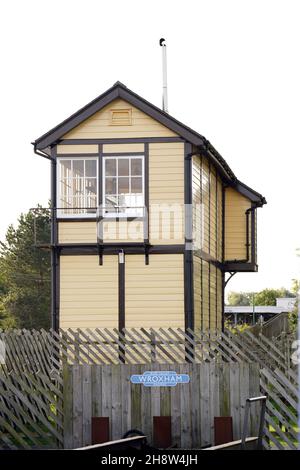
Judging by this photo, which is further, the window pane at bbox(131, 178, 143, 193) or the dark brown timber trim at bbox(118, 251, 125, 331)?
the window pane at bbox(131, 178, 143, 193)

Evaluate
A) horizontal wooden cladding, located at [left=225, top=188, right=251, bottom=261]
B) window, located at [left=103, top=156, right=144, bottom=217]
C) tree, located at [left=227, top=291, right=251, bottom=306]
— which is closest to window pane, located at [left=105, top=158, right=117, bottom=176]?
window, located at [left=103, top=156, right=144, bottom=217]

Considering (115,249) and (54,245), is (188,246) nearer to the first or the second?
(115,249)

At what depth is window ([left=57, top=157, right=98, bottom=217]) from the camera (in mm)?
18172

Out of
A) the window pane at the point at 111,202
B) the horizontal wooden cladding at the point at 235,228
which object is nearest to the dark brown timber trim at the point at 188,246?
the window pane at the point at 111,202

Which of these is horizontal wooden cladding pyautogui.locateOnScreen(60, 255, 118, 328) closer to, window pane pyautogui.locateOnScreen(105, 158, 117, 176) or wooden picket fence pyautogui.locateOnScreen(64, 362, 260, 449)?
window pane pyautogui.locateOnScreen(105, 158, 117, 176)

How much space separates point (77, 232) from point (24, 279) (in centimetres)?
1323

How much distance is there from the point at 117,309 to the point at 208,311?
3.10 meters

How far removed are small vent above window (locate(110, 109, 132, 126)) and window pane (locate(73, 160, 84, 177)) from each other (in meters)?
1.03

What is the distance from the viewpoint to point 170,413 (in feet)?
34.4

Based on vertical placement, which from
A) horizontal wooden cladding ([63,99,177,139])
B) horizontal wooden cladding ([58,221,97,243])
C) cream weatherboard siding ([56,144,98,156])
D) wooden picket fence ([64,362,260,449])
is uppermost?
horizontal wooden cladding ([63,99,177,139])

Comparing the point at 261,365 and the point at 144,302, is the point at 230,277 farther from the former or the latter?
the point at 261,365

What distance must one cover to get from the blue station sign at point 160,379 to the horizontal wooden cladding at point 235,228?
1123 cm

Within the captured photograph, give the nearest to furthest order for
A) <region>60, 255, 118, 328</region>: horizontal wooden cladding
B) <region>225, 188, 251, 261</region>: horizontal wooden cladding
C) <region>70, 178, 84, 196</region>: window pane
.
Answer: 1. <region>60, 255, 118, 328</region>: horizontal wooden cladding
2. <region>70, 178, 84, 196</region>: window pane
3. <region>225, 188, 251, 261</region>: horizontal wooden cladding
